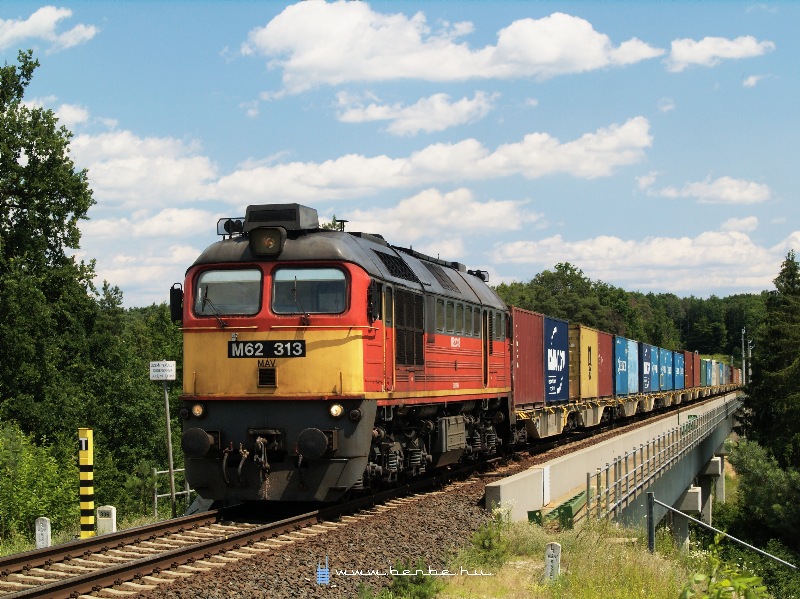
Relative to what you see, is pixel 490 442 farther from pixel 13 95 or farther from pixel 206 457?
pixel 13 95

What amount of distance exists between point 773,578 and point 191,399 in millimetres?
40632

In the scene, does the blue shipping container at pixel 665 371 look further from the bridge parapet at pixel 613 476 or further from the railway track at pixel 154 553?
the railway track at pixel 154 553

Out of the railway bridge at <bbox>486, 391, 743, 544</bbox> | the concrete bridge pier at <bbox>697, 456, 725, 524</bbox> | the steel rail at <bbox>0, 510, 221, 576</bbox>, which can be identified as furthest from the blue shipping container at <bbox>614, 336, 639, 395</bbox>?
the steel rail at <bbox>0, 510, 221, 576</bbox>

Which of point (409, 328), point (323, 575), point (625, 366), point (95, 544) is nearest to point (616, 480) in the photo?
point (409, 328)

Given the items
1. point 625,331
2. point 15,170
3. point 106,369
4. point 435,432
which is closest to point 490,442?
point 435,432

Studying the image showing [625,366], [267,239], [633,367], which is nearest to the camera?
[267,239]

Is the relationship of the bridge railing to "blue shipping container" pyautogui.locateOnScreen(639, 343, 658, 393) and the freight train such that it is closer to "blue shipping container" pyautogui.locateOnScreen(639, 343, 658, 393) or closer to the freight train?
the freight train

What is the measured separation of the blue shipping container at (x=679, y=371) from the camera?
6001cm

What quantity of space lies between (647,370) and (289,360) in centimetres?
3773

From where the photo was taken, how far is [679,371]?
6209 centimetres

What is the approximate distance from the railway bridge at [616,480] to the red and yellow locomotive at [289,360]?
2323mm

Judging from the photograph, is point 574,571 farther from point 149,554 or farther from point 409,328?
point 409,328

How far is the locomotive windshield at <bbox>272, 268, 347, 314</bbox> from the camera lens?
13.8m

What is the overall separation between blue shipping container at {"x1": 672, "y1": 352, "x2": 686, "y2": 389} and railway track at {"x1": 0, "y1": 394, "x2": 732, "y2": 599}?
47.7 meters
